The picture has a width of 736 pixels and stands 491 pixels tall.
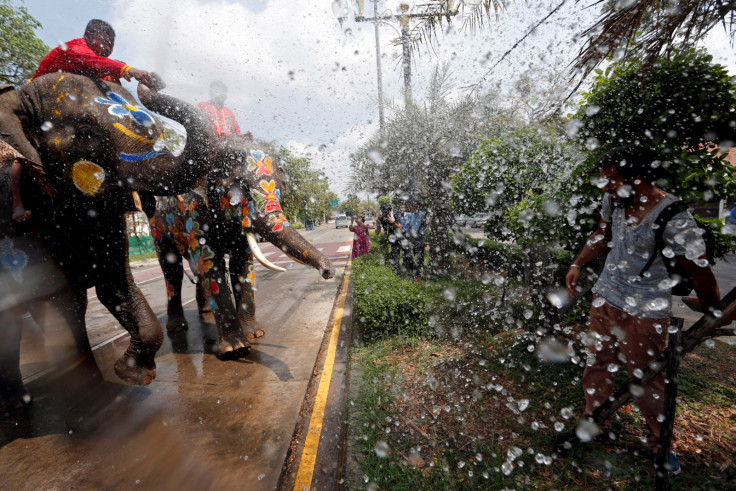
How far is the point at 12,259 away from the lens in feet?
9.31

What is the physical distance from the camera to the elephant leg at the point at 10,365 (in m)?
2.96

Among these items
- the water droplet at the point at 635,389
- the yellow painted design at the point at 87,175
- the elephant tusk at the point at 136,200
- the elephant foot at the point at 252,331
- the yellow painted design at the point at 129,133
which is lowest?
A: the elephant foot at the point at 252,331

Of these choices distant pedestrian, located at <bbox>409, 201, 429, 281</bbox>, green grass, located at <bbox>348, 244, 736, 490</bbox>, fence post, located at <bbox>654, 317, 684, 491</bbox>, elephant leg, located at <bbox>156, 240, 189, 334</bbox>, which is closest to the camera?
fence post, located at <bbox>654, 317, 684, 491</bbox>

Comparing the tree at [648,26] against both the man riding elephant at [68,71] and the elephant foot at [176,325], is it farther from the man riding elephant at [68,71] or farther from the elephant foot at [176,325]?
the elephant foot at [176,325]

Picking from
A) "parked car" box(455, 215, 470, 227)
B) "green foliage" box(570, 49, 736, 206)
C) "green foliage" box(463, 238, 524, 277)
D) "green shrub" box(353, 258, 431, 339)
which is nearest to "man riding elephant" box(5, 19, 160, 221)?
"green shrub" box(353, 258, 431, 339)

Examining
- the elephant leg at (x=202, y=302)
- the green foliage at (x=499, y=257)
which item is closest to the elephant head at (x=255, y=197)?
the elephant leg at (x=202, y=302)

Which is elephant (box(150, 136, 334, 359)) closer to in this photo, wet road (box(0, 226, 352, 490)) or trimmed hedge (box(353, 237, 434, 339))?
wet road (box(0, 226, 352, 490))

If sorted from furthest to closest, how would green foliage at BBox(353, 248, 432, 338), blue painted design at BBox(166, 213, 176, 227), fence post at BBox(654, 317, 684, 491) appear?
1. blue painted design at BBox(166, 213, 176, 227)
2. green foliage at BBox(353, 248, 432, 338)
3. fence post at BBox(654, 317, 684, 491)

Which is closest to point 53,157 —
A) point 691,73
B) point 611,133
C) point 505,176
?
point 611,133

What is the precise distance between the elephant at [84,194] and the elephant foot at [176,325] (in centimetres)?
173

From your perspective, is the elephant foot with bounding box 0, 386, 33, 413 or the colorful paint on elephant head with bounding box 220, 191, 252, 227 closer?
the elephant foot with bounding box 0, 386, 33, 413

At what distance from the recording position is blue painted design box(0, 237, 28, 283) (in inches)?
110

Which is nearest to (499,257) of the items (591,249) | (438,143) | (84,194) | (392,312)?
(438,143)

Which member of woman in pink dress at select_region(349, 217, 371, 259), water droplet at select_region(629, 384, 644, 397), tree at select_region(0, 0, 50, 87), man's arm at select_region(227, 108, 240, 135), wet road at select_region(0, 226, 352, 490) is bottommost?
wet road at select_region(0, 226, 352, 490)
